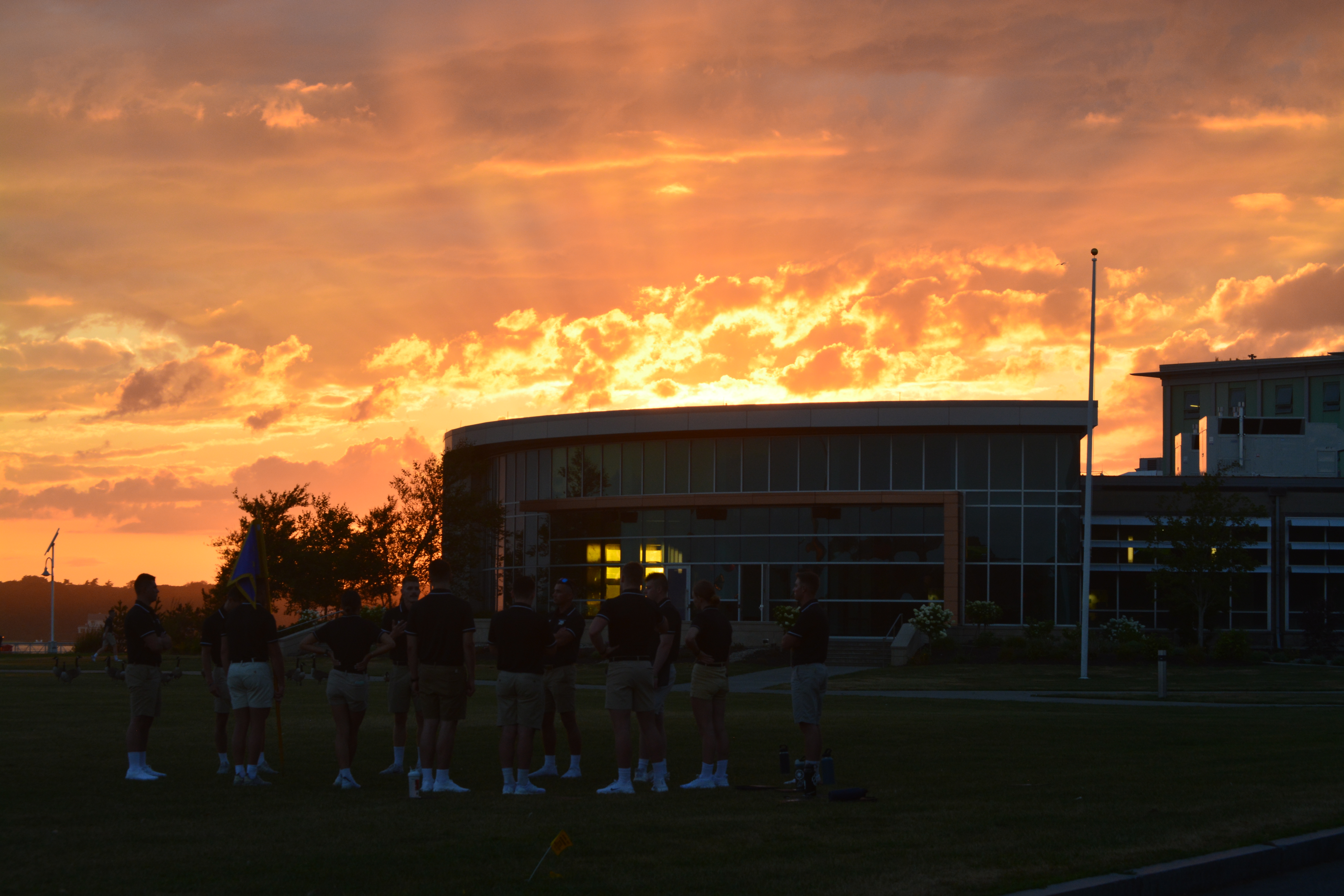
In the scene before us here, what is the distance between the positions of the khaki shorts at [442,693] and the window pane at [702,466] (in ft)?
134

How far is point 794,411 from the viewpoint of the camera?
51312 mm

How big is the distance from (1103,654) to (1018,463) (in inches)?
341

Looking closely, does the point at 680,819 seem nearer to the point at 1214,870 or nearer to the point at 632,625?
the point at 632,625

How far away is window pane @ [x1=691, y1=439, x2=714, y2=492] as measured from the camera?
174ft

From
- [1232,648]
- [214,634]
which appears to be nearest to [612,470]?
[1232,648]

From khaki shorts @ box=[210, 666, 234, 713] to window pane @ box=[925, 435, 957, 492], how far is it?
1548 inches

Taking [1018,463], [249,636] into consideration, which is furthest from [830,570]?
[249,636]

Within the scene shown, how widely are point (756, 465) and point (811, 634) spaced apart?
40042 mm

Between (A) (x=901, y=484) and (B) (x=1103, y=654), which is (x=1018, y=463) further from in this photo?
(B) (x=1103, y=654)

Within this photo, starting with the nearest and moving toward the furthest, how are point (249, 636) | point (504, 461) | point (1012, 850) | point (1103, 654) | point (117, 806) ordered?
point (1012, 850)
point (117, 806)
point (249, 636)
point (1103, 654)
point (504, 461)

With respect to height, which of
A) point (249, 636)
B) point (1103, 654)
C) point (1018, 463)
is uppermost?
point (1018, 463)

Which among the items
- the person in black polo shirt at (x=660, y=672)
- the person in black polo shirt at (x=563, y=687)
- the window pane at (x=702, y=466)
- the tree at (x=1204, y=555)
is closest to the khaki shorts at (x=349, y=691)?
the person in black polo shirt at (x=563, y=687)

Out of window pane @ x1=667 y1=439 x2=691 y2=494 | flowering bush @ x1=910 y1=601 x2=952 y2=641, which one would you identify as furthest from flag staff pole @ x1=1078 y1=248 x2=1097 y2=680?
window pane @ x1=667 y1=439 x2=691 y2=494

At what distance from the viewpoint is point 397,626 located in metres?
14.2
